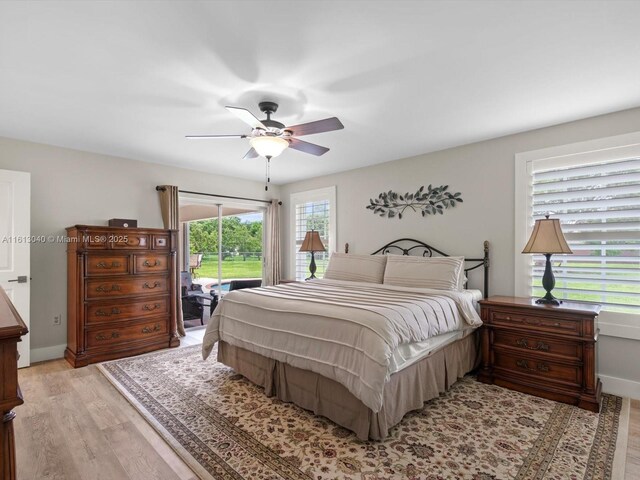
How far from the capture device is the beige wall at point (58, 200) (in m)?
3.90

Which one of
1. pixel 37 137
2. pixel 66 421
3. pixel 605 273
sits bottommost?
pixel 66 421

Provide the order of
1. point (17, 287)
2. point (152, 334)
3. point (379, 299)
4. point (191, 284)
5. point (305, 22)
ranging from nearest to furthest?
point (305, 22), point (379, 299), point (17, 287), point (152, 334), point (191, 284)

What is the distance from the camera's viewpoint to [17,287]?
142 inches

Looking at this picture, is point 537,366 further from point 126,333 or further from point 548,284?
point 126,333

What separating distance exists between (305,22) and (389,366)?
84.0 inches

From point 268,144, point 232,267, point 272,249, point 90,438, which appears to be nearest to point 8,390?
point 90,438

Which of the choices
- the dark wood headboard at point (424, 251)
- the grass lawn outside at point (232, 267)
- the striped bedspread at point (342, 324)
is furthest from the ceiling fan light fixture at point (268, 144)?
the grass lawn outside at point (232, 267)

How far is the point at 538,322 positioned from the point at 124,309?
14.8 ft

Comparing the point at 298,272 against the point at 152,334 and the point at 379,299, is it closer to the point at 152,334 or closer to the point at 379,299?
the point at 152,334

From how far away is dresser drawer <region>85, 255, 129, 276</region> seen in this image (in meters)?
3.83

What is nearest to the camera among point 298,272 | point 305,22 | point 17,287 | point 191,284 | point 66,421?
point 305,22

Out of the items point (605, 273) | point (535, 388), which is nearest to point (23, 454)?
point (535, 388)

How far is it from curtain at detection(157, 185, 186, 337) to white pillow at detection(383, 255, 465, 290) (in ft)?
10.1

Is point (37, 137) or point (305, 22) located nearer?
point (305, 22)
